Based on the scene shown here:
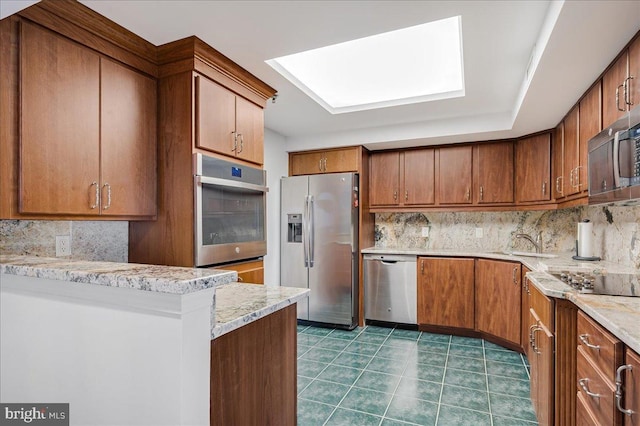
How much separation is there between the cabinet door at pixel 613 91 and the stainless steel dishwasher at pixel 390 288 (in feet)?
7.47

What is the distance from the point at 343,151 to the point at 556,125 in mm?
A: 2152

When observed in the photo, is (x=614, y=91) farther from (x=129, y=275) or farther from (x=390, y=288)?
(x=390, y=288)

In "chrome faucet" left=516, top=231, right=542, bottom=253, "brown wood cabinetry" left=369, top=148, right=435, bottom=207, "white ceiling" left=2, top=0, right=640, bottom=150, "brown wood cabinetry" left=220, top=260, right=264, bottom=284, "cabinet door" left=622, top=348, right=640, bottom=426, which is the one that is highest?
"white ceiling" left=2, top=0, right=640, bottom=150

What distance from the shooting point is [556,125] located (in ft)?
10.6

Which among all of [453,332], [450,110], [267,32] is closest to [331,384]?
[453,332]

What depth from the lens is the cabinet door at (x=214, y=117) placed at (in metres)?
2.11

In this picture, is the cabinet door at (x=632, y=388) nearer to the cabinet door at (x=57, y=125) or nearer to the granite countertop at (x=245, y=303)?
the granite countertop at (x=245, y=303)

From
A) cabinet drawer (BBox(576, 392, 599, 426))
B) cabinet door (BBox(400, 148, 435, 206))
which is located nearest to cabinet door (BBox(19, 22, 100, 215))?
cabinet drawer (BBox(576, 392, 599, 426))

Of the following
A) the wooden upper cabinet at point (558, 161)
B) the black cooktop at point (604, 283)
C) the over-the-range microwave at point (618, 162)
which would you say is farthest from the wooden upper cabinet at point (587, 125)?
the black cooktop at point (604, 283)

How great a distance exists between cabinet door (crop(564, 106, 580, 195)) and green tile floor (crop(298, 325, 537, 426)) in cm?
156

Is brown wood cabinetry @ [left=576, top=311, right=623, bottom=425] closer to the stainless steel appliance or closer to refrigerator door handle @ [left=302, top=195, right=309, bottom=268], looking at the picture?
the stainless steel appliance

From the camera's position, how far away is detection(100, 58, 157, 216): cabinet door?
6.25ft

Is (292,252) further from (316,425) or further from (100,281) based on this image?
(100,281)

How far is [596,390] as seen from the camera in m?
1.32
